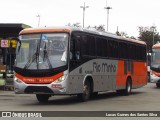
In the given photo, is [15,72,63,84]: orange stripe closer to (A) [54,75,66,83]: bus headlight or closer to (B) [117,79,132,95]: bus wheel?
(A) [54,75,66,83]: bus headlight

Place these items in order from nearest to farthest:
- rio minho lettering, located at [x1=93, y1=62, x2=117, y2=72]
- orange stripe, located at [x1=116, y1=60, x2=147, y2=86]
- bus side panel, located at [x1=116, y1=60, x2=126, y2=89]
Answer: rio minho lettering, located at [x1=93, y1=62, x2=117, y2=72], bus side panel, located at [x1=116, y1=60, x2=126, y2=89], orange stripe, located at [x1=116, y1=60, x2=147, y2=86]

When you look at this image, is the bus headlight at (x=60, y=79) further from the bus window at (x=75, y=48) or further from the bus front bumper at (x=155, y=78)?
the bus front bumper at (x=155, y=78)

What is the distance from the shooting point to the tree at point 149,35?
10825cm

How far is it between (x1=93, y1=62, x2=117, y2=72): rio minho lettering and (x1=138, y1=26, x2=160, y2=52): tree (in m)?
82.7

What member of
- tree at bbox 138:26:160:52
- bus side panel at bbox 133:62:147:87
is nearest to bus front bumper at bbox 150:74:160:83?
bus side panel at bbox 133:62:147:87

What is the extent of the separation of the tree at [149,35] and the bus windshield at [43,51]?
87.6 m

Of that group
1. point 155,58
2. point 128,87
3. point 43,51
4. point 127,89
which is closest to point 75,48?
point 43,51

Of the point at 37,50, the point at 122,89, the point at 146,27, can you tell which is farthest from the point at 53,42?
the point at 146,27

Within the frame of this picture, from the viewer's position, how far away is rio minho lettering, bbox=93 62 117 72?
68.7 feet

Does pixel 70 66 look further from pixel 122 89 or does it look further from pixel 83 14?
pixel 83 14

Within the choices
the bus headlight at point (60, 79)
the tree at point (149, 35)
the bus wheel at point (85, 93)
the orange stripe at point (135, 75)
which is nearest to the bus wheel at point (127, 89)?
the orange stripe at point (135, 75)

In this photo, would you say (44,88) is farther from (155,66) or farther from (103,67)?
(155,66)

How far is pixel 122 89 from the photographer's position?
25062 mm

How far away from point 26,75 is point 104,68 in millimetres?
4945
